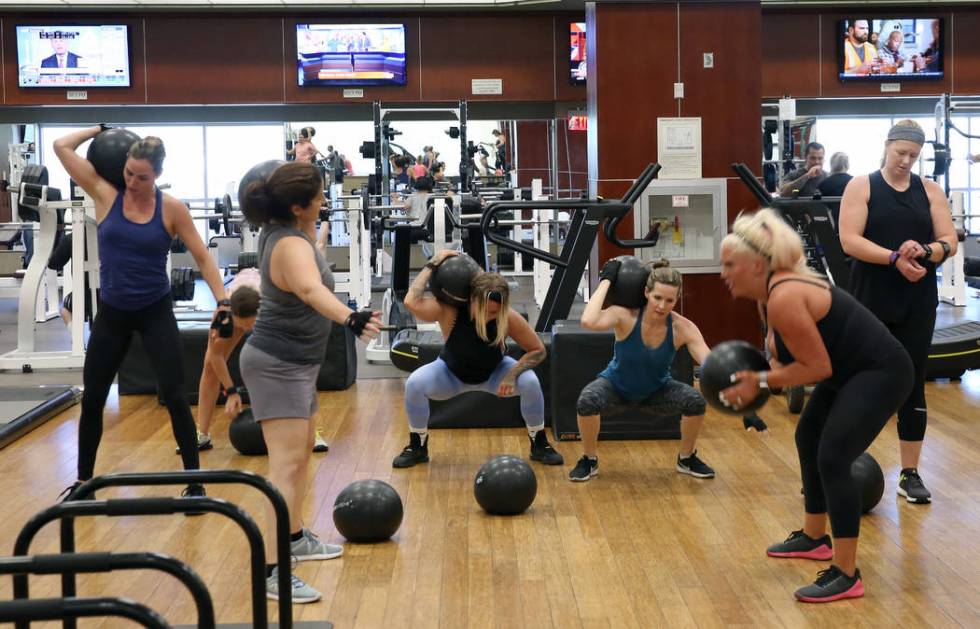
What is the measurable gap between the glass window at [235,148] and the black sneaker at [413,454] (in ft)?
29.7

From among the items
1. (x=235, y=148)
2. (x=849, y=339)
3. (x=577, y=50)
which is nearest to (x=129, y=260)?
(x=849, y=339)

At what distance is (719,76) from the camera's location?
7.59 metres

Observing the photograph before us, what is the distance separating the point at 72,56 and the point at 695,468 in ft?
33.8

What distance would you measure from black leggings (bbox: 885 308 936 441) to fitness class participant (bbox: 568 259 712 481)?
0.81m

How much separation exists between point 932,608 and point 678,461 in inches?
68.3

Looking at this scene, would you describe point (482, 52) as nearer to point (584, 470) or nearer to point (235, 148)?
point (235, 148)

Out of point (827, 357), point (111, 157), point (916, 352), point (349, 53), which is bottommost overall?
point (916, 352)

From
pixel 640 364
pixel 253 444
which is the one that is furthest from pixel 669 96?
pixel 253 444

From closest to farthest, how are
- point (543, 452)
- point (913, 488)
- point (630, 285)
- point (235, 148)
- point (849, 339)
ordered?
point (849, 339) < point (913, 488) < point (630, 285) < point (543, 452) < point (235, 148)

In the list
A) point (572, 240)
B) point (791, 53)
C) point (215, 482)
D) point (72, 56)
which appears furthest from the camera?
point (791, 53)

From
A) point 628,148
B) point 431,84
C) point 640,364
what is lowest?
point 640,364

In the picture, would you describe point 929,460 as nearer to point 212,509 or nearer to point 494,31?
point 212,509

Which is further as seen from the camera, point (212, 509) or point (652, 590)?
point (652, 590)

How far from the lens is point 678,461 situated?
5.00 metres
